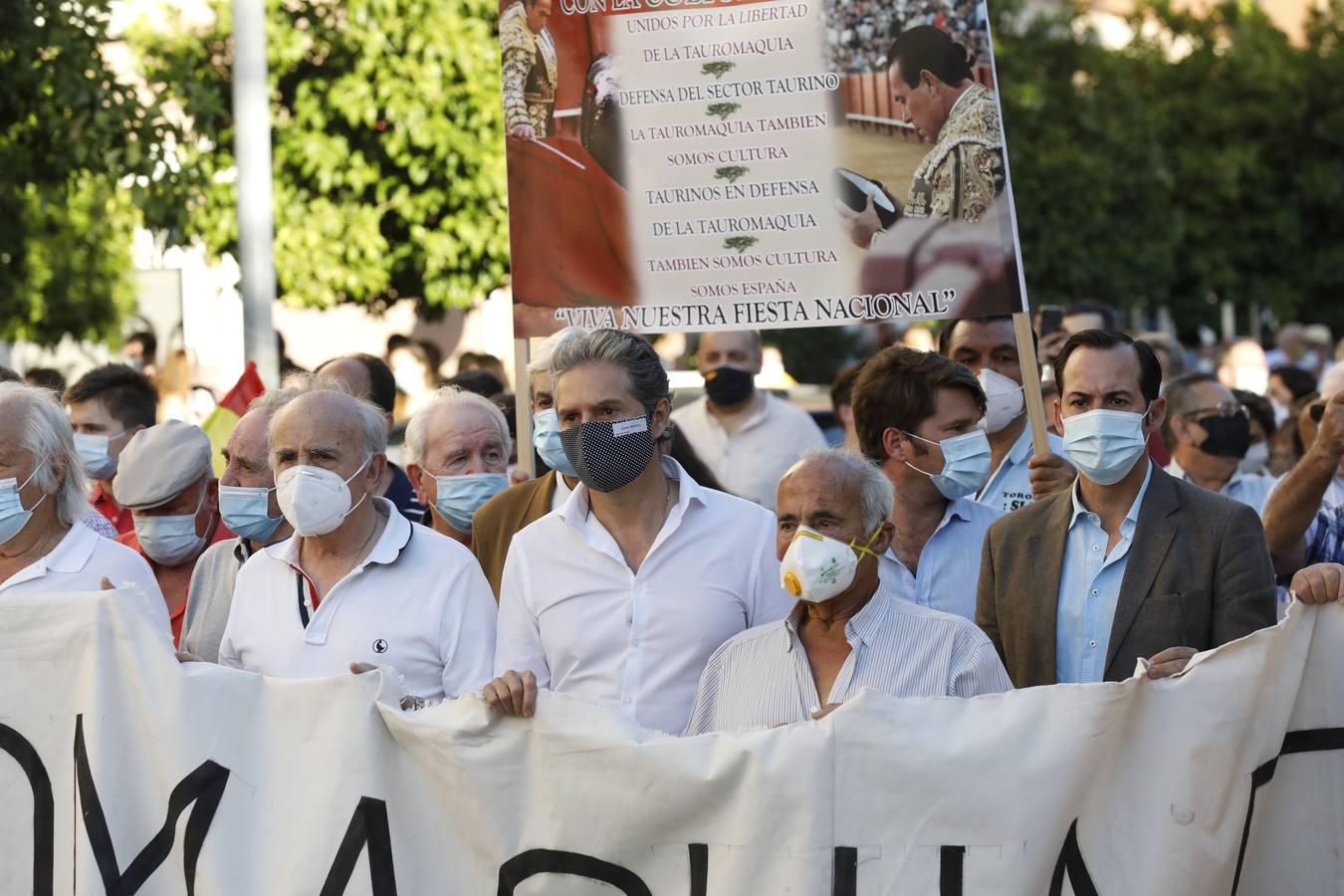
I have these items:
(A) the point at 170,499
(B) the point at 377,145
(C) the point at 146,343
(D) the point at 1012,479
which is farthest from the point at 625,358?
(B) the point at 377,145

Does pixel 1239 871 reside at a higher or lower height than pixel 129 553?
lower

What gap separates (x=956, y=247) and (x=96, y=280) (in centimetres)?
1468

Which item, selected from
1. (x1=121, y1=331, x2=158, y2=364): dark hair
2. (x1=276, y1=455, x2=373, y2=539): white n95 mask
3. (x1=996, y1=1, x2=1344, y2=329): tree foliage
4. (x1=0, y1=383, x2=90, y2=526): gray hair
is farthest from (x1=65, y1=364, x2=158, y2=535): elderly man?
(x1=996, y1=1, x2=1344, y2=329): tree foliage

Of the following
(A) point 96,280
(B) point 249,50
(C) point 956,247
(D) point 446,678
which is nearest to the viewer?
(D) point 446,678

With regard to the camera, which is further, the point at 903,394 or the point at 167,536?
the point at 167,536

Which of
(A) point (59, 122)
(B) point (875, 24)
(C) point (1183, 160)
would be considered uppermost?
(C) point (1183, 160)

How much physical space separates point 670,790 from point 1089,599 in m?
1.23

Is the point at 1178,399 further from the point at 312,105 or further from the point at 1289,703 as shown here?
the point at 312,105

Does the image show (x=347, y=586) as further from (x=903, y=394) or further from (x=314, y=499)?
(x=903, y=394)

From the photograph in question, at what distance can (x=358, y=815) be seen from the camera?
4078 millimetres

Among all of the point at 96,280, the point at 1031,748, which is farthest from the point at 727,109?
the point at 96,280

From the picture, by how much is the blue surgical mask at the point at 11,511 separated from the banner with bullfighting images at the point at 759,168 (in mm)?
1631

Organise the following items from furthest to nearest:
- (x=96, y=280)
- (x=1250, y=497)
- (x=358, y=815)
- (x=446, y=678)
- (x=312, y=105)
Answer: (x=96, y=280) → (x=312, y=105) → (x=1250, y=497) → (x=446, y=678) → (x=358, y=815)

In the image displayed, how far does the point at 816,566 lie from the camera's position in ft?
13.5
